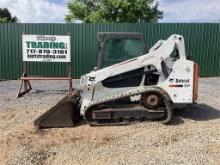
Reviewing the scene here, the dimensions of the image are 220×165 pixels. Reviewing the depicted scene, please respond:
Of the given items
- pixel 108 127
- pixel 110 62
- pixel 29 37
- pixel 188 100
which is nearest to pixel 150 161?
pixel 108 127

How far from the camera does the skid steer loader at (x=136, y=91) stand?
747 cm

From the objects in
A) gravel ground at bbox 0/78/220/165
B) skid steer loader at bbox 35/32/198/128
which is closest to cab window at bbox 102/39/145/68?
skid steer loader at bbox 35/32/198/128

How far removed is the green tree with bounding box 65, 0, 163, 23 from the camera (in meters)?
29.2

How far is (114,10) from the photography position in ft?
97.7

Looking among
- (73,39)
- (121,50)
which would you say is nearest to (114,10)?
(73,39)

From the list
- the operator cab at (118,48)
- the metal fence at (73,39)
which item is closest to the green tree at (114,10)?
the metal fence at (73,39)

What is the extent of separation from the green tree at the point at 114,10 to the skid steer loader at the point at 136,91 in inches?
847

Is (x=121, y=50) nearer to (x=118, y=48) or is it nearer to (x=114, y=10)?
(x=118, y=48)

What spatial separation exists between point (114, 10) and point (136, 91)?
23.0 meters

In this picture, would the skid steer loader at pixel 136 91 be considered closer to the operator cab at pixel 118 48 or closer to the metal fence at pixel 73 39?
the operator cab at pixel 118 48

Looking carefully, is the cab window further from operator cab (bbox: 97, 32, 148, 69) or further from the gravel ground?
the gravel ground

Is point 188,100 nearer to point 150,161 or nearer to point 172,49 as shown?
point 172,49

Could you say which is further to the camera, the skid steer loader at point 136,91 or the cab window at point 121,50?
the cab window at point 121,50

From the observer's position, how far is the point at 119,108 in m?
7.52
